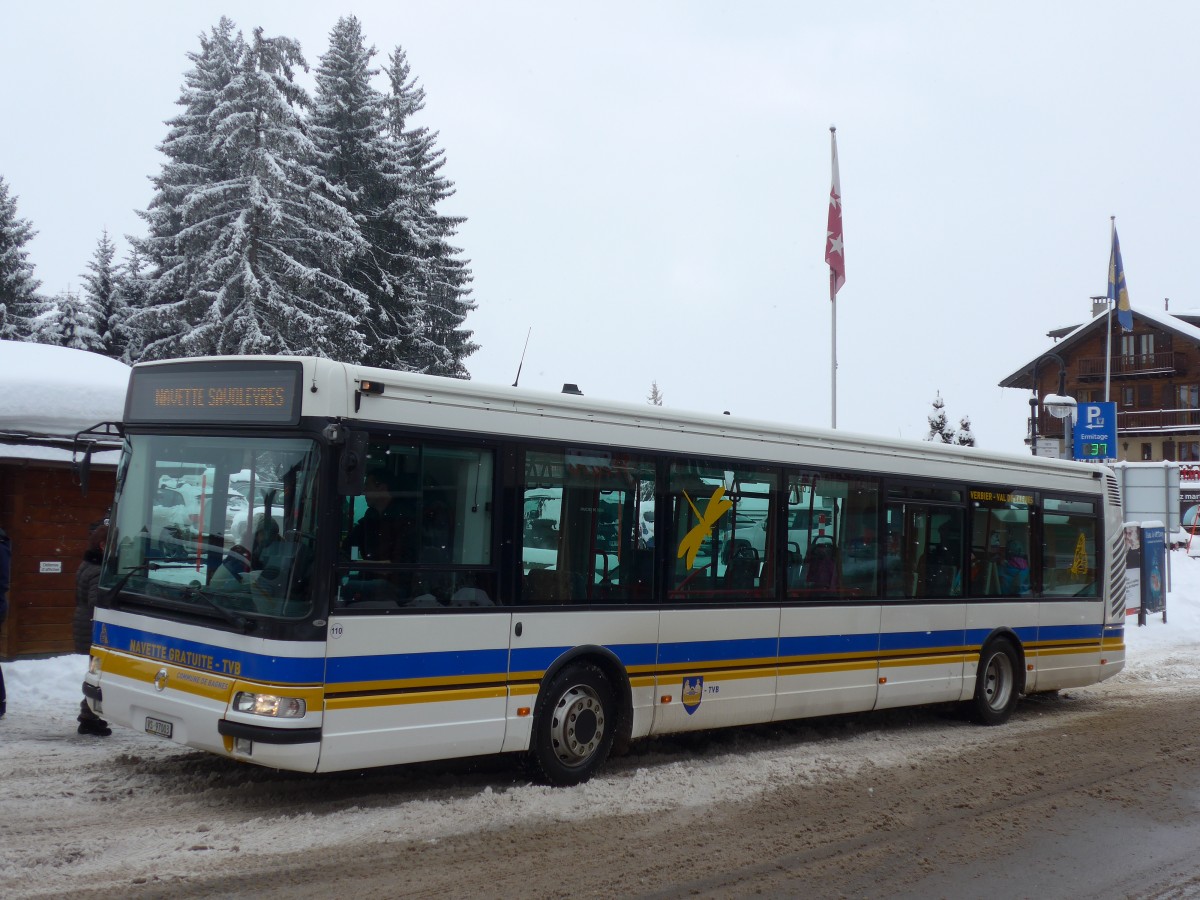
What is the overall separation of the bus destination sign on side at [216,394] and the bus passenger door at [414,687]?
1.40 m

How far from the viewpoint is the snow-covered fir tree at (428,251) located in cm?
3697

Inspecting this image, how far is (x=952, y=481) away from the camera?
12.2 meters

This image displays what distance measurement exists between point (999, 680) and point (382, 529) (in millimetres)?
8100

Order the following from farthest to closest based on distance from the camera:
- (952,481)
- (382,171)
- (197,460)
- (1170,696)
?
(382,171)
(1170,696)
(952,481)
(197,460)

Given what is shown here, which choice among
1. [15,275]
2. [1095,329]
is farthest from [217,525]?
[1095,329]

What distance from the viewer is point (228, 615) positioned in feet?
23.2

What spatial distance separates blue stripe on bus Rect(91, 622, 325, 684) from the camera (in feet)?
22.7

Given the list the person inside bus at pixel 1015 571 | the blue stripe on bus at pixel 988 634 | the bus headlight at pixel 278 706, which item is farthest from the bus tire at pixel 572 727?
the person inside bus at pixel 1015 571

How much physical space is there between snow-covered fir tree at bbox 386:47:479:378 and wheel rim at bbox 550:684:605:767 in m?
28.1

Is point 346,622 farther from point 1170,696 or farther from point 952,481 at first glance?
point 1170,696

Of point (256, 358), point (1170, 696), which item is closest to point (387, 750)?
point (256, 358)

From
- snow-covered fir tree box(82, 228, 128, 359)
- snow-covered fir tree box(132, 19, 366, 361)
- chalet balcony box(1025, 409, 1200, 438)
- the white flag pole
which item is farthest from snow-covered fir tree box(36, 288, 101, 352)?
chalet balcony box(1025, 409, 1200, 438)

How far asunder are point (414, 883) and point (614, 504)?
3.57 meters

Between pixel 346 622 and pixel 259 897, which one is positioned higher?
pixel 346 622
